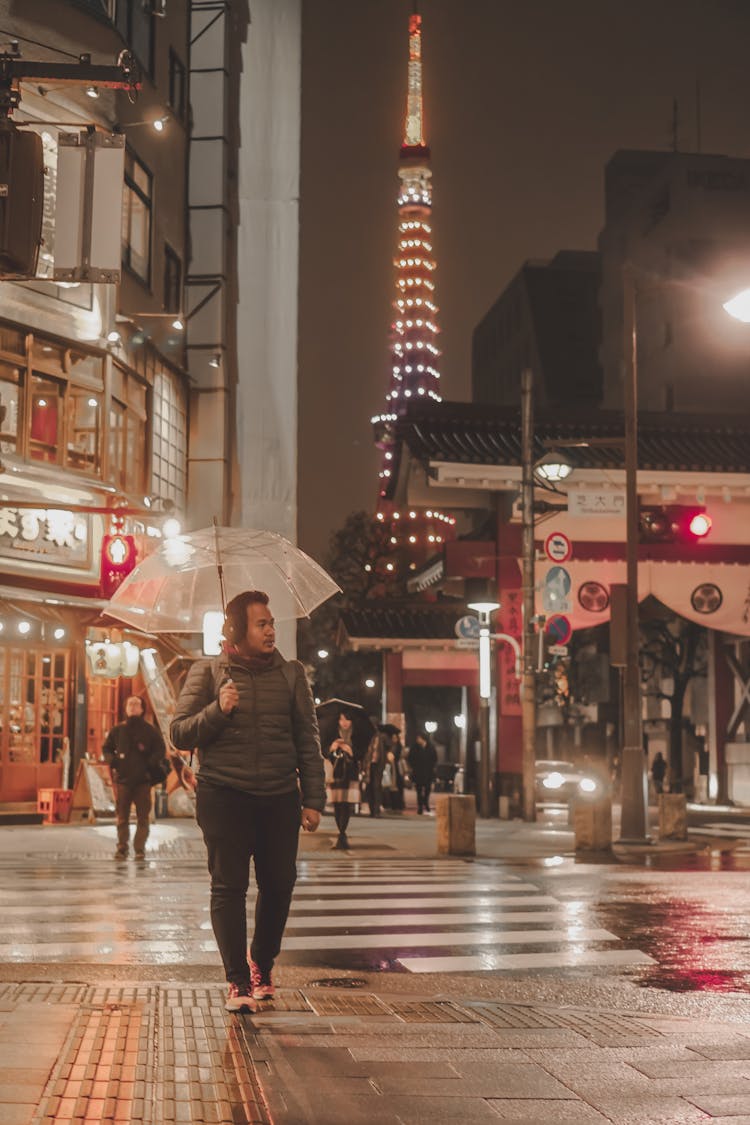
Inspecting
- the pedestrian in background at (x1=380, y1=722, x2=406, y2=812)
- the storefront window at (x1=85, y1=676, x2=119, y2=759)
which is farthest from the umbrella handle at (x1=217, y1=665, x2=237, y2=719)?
the pedestrian in background at (x1=380, y1=722, x2=406, y2=812)

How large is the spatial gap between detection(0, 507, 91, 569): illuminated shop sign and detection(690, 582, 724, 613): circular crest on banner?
567 inches

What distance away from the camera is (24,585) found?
82.5 feet

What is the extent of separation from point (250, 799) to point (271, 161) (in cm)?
2954

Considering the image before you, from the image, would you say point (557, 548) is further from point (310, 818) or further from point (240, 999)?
point (240, 999)

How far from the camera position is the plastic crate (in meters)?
24.5

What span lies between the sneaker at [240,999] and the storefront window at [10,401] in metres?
19.3

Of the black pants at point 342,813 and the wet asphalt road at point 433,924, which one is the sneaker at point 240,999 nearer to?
the wet asphalt road at point 433,924

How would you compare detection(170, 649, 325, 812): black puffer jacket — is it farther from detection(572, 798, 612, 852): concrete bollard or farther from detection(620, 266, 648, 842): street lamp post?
detection(620, 266, 648, 842): street lamp post

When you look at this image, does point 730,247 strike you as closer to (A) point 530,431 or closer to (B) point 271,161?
(B) point 271,161

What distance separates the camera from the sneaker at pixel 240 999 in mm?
7000

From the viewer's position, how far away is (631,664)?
22219 millimetres

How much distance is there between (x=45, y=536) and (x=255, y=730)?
19055 mm

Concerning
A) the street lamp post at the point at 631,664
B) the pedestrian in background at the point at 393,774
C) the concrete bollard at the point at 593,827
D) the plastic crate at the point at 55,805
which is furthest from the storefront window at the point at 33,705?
the concrete bollard at the point at 593,827

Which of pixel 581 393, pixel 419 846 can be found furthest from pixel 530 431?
pixel 581 393
